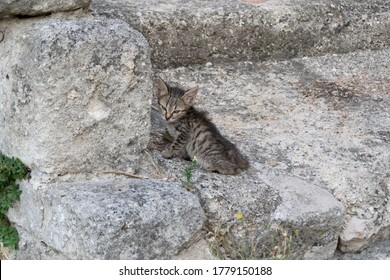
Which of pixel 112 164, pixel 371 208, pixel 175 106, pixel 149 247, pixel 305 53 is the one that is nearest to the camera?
pixel 149 247

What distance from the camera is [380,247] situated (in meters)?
5.22

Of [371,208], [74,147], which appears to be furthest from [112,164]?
[371,208]

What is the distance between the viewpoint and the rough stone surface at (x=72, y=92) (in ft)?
14.5

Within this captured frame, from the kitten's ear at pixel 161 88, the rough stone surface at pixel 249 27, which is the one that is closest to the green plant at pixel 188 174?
the kitten's ear at pixel 161 88

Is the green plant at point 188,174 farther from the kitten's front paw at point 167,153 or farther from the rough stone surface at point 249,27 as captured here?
the rough stone surface at point 249,27

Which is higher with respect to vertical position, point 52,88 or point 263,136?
point 52,88

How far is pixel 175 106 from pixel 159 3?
1243 millimetres

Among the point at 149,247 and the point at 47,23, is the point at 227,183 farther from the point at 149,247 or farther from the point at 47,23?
the point at 47,23

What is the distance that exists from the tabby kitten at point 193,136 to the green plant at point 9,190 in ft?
3.23

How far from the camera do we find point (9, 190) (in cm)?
487

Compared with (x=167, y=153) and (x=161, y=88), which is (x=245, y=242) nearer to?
(x=167, y=153)

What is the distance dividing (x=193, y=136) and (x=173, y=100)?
332mm

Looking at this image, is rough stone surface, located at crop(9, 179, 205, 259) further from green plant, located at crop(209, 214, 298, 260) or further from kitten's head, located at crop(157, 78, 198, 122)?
kitten's head, located at crop(157, 78, 198, 122)

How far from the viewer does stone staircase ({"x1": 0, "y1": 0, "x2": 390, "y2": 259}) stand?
14.5 ft
